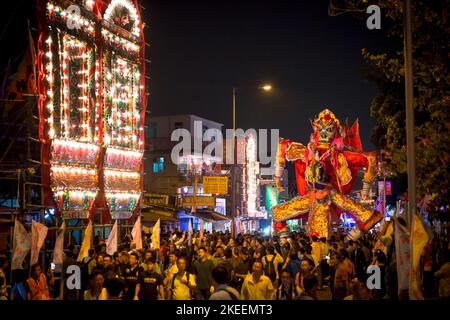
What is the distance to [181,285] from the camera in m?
10.6

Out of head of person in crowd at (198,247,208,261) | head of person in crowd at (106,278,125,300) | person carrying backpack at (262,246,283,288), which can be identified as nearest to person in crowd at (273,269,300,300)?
person carrying backpack at (262,246,283,288)

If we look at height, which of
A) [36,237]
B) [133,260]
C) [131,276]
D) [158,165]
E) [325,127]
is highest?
[325,127]

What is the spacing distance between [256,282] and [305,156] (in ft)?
75.3

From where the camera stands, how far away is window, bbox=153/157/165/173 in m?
53.5

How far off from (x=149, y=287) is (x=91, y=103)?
1434cm

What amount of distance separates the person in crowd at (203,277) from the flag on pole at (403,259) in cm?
398

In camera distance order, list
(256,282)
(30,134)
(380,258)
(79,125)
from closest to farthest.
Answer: (256,282), (380,258), (30,134), (79,125)

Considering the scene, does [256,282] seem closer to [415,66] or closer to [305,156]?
[415,66]

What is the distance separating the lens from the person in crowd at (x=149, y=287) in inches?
412

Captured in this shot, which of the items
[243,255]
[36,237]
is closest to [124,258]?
[36,237]

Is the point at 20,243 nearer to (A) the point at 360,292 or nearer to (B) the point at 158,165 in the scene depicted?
(A) the point at 360,292

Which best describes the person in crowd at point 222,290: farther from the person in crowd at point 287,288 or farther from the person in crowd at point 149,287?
the person in crowd at point 287,288

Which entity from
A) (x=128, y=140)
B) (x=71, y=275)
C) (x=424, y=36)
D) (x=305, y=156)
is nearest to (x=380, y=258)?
(x=424, y=36)
